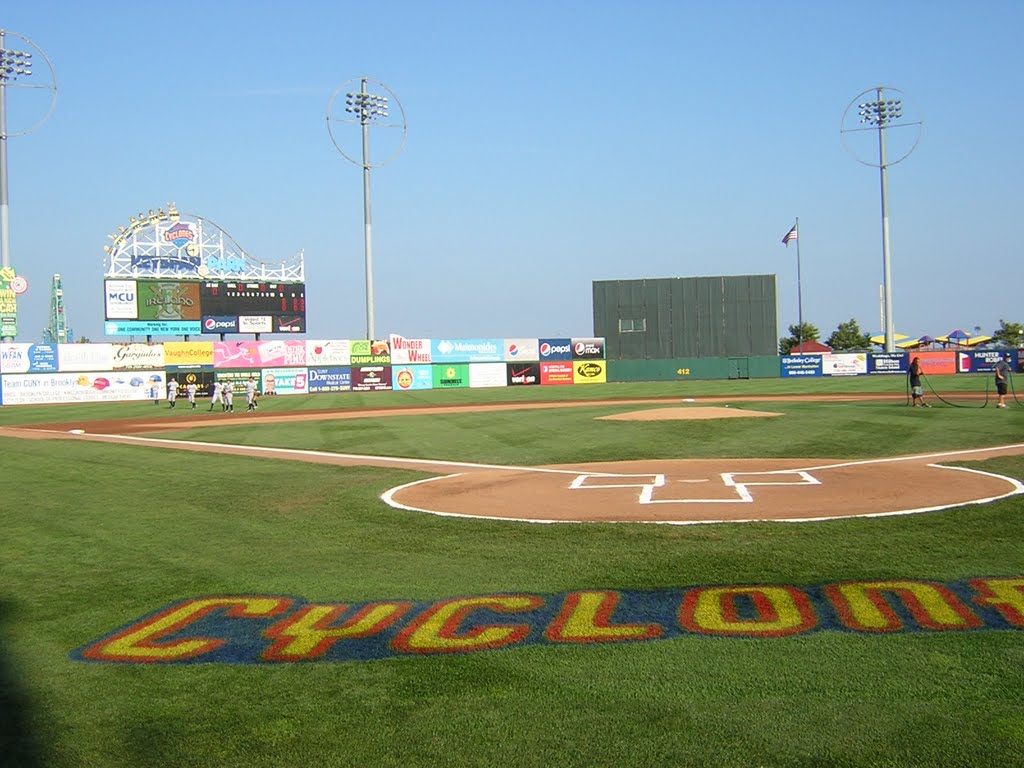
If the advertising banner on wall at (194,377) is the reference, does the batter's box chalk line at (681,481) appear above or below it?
below

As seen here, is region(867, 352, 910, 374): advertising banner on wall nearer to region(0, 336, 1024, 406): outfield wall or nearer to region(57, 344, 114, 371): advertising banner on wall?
region(0, 336, 1024, 406): outfield wall

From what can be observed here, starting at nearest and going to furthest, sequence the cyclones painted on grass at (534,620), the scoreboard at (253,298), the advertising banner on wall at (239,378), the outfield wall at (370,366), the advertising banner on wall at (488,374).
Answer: the cyclones painted on grass at (534,620) → the outfield wall at (370,366) → the advertising banner on wall at (239,378) → the scoreboard at (253,298) → the advertising banner on wall at (488,374)

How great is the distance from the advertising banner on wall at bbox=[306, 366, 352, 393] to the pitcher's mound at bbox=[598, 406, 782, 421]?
102 ft

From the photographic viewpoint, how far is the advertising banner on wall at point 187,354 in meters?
54.3

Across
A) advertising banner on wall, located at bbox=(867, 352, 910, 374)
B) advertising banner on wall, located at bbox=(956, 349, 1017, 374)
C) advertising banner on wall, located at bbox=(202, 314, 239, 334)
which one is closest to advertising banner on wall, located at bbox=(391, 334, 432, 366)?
advertising banner on wall, located at bbox=(202, 314, 239, 334)

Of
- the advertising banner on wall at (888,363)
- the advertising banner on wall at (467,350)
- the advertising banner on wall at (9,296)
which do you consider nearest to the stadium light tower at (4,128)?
the advertising banner on wall at (9,296)

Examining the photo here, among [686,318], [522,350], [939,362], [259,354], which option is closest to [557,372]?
[522,350]

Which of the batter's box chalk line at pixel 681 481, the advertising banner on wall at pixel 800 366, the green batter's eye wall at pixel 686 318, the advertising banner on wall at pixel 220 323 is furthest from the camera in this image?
the green batter's eye wall at pixel 686 318

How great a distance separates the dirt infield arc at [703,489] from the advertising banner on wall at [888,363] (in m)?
45.4

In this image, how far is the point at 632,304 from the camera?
75.9 meters

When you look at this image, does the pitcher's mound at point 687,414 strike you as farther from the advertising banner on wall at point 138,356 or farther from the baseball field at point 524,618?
the advertising banner on wall at point 138,356

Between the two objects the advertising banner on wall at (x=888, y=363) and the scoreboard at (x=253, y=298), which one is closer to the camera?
the scoreboard at (x=253, y=298)

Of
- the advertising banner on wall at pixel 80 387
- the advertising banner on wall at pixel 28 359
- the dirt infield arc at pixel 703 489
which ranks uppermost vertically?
the advertising banner on wall at pixel 28 359

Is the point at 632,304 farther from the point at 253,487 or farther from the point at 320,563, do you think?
the point at 320,563
